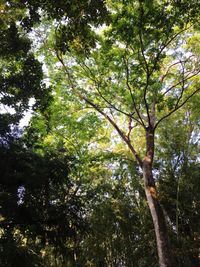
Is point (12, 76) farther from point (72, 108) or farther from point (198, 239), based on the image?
point (198, 239)

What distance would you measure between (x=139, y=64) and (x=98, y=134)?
5312 millimetres

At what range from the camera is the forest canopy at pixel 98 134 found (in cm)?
641

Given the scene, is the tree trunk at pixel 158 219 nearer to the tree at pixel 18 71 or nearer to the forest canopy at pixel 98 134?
the forest canopy at pixel 98 134

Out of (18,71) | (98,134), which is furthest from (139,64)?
(98,134)

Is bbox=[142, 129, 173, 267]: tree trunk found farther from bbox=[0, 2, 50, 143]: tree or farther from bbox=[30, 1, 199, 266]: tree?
bbox=[0, 2, 50, 143]: tree

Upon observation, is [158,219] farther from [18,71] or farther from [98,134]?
[98,134]

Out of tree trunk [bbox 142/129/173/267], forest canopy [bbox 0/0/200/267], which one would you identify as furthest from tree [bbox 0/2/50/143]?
tree trunk [bbox 142/129/173/267]

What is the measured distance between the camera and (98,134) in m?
12.4

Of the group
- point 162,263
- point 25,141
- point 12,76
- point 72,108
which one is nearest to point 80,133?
point 72,108

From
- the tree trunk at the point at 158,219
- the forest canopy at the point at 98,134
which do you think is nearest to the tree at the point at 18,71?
the forest canopy at the point at 98,134

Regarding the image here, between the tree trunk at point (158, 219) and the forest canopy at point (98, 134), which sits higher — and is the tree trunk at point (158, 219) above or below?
below

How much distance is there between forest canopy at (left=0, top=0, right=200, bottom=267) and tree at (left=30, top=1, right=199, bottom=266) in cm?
3

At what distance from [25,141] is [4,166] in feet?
2.93

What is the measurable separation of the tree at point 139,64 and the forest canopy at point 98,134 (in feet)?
0.11
